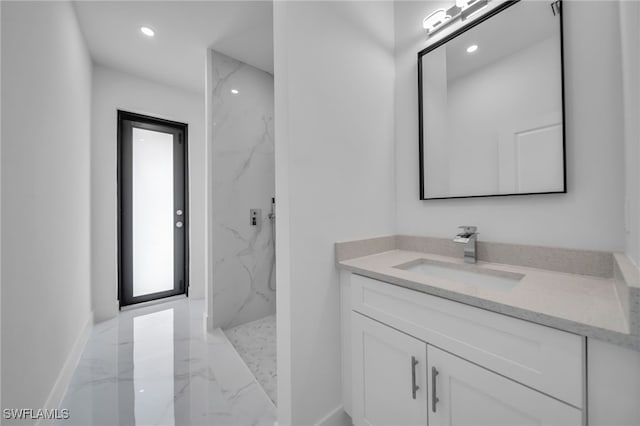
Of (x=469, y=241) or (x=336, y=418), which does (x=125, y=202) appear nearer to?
(x=336, y=418)

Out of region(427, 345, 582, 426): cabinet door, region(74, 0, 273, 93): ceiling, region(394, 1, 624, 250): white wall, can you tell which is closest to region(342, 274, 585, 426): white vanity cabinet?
region(427, 345, 582, 426): cabinet door

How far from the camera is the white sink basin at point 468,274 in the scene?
1.08 metres

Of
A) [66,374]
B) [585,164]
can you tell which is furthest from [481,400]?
[66,374]

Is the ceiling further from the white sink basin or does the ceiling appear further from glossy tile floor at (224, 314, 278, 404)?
glossy tile floor at (224, 314, 278, 404)

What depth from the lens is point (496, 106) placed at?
47.9 inches

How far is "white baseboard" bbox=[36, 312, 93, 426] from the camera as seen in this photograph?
4.30ft

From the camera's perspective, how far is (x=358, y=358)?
1.16 meters

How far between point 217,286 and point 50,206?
52.3 inches

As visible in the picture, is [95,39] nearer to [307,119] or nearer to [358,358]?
[307,119]

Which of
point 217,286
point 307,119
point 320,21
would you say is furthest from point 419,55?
point 217,286

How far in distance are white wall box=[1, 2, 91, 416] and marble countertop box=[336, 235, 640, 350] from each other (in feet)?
4.85

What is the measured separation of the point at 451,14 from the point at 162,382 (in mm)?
2805

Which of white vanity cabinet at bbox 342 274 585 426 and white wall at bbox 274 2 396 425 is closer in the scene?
white vanity cabinet at bbox 342 274 585 426

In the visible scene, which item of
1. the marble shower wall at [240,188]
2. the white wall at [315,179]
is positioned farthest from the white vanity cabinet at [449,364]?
the marble shower wall at [240,188]
